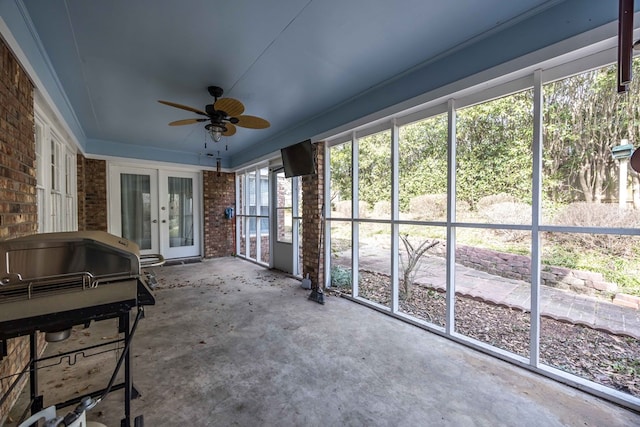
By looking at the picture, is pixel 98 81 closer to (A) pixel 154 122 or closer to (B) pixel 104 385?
(A) pixel 154 122

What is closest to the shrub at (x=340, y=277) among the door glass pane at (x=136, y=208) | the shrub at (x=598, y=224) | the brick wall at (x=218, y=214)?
the shrub at (x=598, y=224)

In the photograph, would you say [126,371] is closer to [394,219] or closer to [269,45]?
[269,45]

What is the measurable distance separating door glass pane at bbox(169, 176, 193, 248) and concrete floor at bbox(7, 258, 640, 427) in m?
3.82

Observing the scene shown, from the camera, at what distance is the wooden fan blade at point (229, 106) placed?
2.77 meters

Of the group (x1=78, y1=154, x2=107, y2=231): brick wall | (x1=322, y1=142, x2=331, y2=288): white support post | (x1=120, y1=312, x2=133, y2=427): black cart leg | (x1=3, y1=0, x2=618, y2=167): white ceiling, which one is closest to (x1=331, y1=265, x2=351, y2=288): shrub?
(x1=322, y1=142, x2=331, y2=288): white support post

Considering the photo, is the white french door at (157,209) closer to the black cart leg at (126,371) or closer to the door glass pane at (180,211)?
the door glass pane at (180,211)

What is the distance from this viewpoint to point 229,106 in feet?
9.47

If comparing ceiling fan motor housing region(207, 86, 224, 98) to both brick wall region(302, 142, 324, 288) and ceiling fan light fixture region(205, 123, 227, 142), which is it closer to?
ceiling fan light fixture region(205, 123, 227, 142)

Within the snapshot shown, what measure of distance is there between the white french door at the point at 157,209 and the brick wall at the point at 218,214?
0.25 m

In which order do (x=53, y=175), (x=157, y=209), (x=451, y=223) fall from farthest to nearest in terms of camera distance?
(x=157, y=209) < (x=53, y=175) < (x=451, y=223)

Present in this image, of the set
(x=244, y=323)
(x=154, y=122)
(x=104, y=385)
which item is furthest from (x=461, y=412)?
(x=154, y=122)

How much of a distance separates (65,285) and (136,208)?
19.4 feet

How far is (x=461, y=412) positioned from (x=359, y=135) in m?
3.24

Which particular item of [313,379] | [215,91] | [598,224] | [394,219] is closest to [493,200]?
[598,224]
